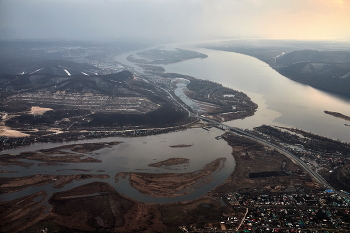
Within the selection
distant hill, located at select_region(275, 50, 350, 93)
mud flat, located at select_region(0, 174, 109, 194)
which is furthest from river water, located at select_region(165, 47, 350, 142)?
mud flat, located at select_region(0, 174, 109, 194)

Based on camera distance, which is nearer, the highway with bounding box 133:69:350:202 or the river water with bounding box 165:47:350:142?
the highway with bounding box 133:69:350:202

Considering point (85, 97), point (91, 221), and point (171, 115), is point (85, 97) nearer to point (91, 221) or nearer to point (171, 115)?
point (171, 115)

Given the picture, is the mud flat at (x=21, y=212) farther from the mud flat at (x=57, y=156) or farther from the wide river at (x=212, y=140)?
the mud flat at (x=57, y=156)

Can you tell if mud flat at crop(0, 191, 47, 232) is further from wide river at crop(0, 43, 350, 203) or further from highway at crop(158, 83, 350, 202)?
highway at crop(158, 83, 350, 202)

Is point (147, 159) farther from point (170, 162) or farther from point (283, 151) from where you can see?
point (283, 151)

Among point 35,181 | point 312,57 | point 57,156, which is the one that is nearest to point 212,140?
point 57,156
